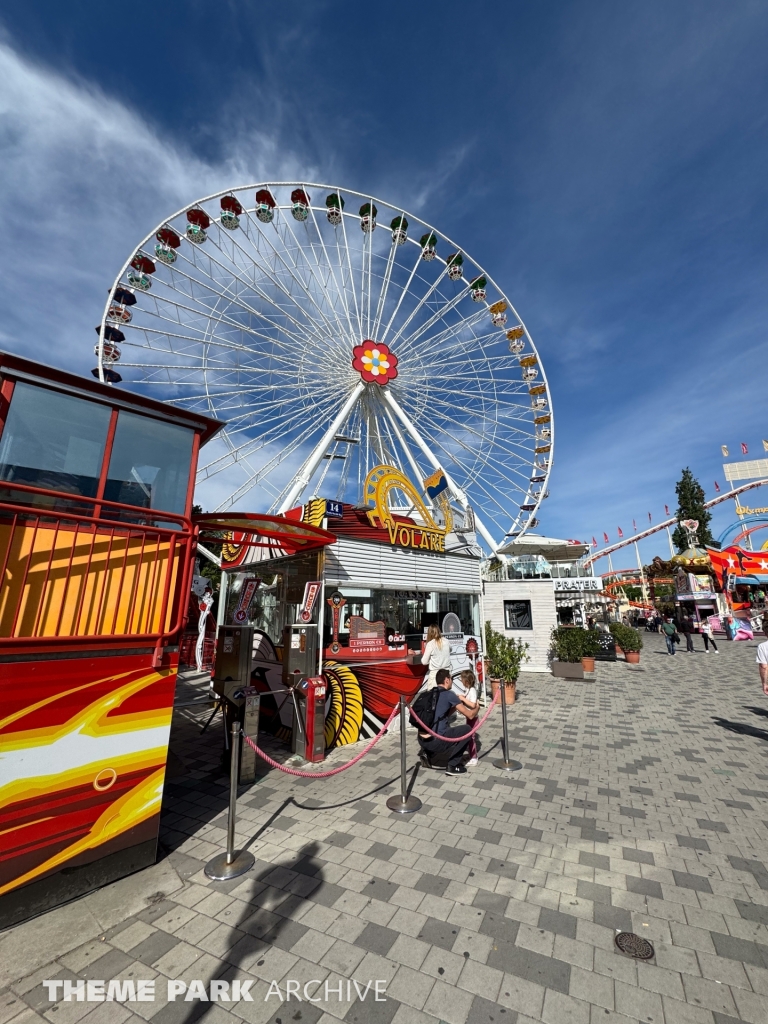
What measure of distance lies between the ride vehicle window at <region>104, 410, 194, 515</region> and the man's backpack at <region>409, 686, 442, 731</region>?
15.0 feet

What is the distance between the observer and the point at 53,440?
411cm

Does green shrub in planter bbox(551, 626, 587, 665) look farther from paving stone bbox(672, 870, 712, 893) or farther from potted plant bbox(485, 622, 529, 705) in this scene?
paving stone bbox(672, 870, 712, 893)

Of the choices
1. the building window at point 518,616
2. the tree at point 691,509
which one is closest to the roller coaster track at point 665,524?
the tree at point 691,509

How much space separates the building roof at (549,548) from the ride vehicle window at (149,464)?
2408cm

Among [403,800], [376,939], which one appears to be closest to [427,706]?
[403,800]

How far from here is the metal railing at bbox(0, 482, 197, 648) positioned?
143 inches

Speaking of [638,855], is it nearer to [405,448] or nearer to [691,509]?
[405,448]

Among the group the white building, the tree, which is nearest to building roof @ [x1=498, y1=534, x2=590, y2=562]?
the white building

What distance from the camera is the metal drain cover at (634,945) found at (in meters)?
3.09

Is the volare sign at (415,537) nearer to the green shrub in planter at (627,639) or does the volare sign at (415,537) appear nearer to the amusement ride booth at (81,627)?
the amusement ride booth at (81,627)

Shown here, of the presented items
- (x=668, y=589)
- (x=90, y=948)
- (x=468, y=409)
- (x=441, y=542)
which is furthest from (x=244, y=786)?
(x=668, y=589)

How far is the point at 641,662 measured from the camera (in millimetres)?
20578

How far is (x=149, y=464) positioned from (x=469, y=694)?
5.70 metres

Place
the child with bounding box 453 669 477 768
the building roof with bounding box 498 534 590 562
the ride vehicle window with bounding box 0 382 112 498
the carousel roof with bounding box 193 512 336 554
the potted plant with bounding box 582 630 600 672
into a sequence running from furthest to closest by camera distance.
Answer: the building roof with bounding box 498 534 590 562 → the potted plant with bounding box 582 630 600 672 → the child with bounding box 453 669 477 768 → the carousel roof with bounding box 193 512 336 554 → the ride vehicle window with bounding box 0 382 112 498
